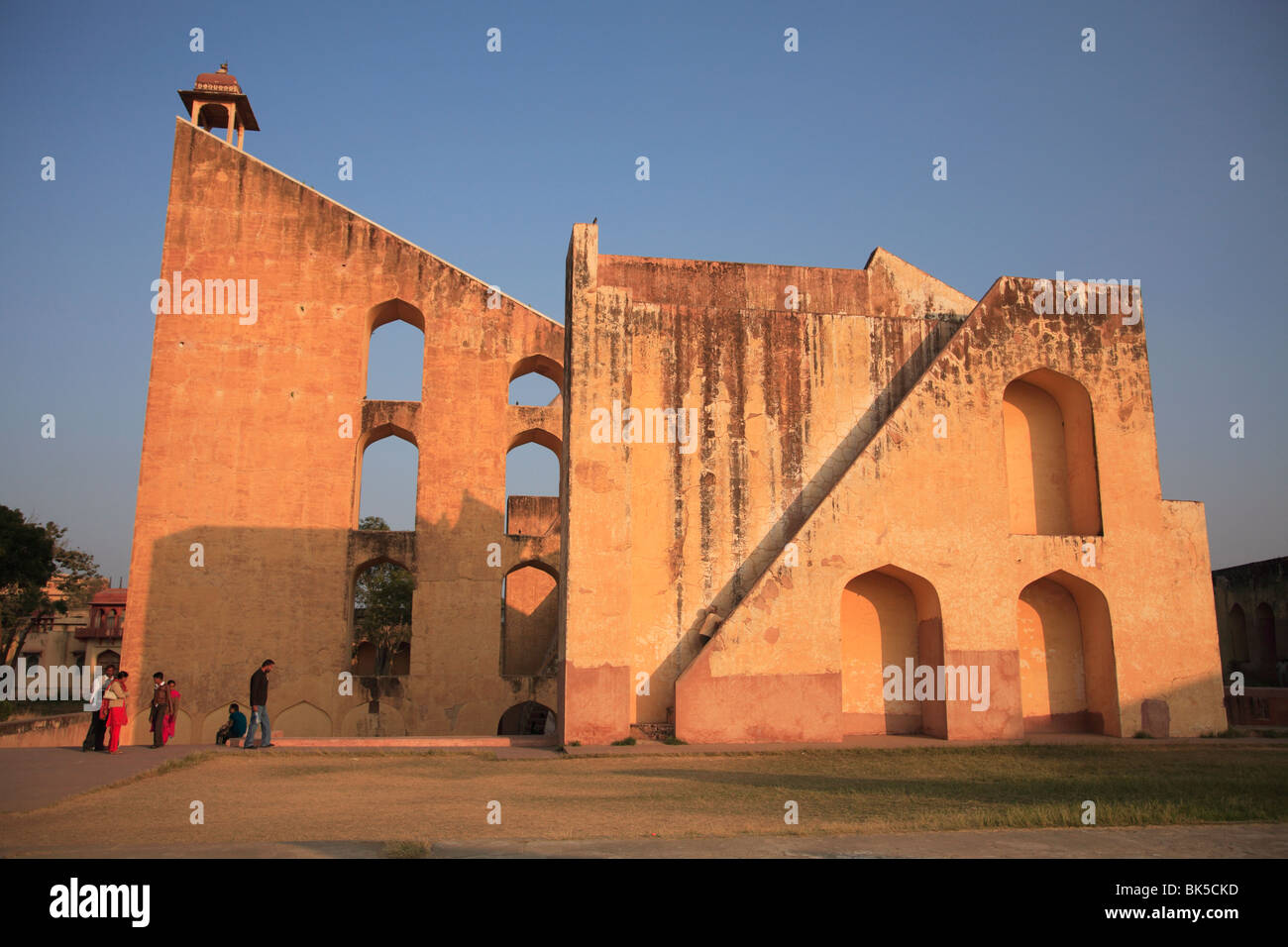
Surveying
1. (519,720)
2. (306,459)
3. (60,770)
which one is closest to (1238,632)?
(519,720)

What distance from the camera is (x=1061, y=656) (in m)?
13.5

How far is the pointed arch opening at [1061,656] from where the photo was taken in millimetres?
13070

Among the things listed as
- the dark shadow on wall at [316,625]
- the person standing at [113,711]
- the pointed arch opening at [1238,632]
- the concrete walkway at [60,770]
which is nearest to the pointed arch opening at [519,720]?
the dark shadow on wall at [316,625]

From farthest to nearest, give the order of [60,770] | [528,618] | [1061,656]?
[528,618] < [1061,656] < [60,770]

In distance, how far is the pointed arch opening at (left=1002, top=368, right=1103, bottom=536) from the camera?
13578mm

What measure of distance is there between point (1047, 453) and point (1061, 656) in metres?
3.03

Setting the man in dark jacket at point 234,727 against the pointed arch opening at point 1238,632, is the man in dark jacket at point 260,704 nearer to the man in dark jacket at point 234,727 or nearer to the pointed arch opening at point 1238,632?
the man in dark jacket at point 234,727

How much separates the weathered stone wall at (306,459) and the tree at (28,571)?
12690 millimetres

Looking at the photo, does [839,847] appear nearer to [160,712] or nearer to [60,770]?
[60,770]

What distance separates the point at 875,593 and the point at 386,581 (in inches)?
857

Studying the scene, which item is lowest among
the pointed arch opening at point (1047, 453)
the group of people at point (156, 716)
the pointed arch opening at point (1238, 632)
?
the group of people at point (156, 716)

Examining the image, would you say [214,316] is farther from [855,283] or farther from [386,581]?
[386,581]
